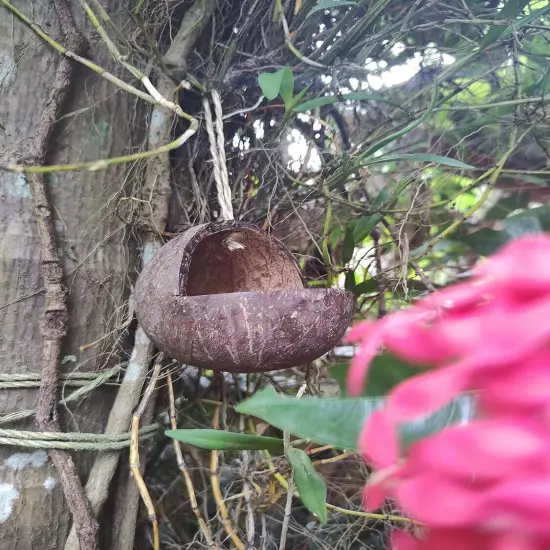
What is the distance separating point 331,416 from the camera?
321mm

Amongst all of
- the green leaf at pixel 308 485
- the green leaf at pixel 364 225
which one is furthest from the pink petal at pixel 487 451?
the green leaf at pixel 364 225

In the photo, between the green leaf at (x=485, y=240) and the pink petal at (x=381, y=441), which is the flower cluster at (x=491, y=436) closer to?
the pink petal at (x=381, y=441)

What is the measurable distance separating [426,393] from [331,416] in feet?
0.63

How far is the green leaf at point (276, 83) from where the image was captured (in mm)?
646

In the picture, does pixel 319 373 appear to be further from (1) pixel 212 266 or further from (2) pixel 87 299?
(2) pixel 87 299

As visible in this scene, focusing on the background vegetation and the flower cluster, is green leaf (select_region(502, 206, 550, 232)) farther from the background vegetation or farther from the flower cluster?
the flower cluster

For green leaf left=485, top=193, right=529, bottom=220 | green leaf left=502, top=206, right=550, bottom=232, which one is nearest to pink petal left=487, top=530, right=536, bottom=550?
green leaf left=502, top=206, right=550, bottom=232

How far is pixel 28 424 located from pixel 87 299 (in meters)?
0.20

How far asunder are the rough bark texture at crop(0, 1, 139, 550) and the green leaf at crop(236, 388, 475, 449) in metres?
0.54

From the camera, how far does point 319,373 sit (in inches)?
39.4

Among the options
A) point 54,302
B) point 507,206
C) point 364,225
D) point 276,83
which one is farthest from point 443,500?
point 507,206

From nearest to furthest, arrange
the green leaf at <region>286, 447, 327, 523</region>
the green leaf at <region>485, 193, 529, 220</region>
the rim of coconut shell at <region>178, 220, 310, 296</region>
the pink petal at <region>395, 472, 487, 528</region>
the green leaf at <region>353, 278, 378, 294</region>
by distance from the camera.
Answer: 1. the pink petal at <region>395, 472, 487, 528</region>
2. the green leaf at <region>286, 447, 327, 523</region>
3. the rim of coconut shell at <region>178, 220, 310, 296</region>
4. the green leaf at <region>353, 278, 378, 294</region>
5. the green leaf at <region>485, 193, 529, 220</region>

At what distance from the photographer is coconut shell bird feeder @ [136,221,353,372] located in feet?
1.86

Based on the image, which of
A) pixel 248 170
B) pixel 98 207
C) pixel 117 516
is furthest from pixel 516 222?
pixel 117 516
